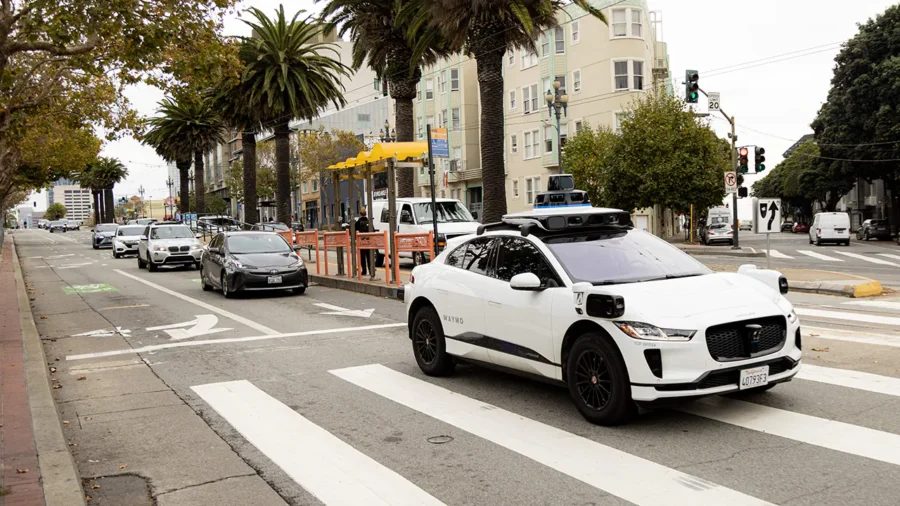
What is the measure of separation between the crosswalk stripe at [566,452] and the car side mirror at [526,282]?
108 centimetres

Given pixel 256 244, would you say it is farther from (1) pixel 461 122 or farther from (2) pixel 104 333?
(1) pixel 461 122

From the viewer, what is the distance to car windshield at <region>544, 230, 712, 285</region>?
6617 mm

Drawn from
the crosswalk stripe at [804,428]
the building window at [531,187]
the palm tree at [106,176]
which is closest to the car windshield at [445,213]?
the crosswalk stripe at [804,428]

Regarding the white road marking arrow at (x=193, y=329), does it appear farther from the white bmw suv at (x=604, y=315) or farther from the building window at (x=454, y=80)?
the building window at (x=454, y=80)

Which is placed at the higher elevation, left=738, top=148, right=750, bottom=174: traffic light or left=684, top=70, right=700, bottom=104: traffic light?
left=684, top=70, right=700, bottom=104: traffic light

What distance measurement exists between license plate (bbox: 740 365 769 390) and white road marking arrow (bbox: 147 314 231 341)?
28.4ft

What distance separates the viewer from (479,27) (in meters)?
20.9

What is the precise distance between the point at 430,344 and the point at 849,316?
7.30 meters

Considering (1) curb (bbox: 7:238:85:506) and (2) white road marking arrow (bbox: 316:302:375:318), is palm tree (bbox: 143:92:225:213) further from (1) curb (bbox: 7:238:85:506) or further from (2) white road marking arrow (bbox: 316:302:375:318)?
(1) curb (bbox: 7:238:85:506)

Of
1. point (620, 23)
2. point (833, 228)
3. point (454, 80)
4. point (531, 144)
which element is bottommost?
point (833, 228)

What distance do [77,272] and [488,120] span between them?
1648 cm

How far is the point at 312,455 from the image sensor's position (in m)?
5.75

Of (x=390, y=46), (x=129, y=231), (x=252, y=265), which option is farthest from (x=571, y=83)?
(x=252, y=265)

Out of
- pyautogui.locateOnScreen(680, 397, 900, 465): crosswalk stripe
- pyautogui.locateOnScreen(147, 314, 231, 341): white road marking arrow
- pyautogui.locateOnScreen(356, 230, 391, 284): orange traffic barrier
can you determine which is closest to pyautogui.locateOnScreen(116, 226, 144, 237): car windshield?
pyautogui.locateOnScreen(356, 230, 391, 284): orange traffic barrier
